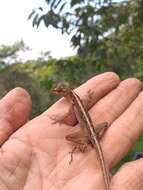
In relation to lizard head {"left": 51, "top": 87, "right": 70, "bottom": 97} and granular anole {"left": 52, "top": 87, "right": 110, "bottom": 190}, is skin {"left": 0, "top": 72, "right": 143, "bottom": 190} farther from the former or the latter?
lizard head {"left": 51, "top": 87, "right": 70, "bottom": 97}

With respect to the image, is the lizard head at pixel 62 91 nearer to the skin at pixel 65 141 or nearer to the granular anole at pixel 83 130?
the granular anole at pixel 83 130

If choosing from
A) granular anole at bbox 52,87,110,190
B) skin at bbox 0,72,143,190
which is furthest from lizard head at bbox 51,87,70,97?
skin at bbox 0,72,143,190

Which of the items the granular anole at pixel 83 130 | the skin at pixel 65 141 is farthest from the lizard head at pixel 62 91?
the skin at pixel 65 141

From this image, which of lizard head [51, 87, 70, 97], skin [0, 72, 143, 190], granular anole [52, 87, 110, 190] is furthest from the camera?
lizard head [51, 87, 70, 97]

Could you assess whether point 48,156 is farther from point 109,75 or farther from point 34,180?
point 109,75

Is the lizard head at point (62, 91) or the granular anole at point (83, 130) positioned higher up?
the lizard head at point (62, 91)

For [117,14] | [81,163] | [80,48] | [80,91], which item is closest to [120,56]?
[117,14]

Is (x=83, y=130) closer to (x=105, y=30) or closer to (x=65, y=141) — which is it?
(x=65, y=141)

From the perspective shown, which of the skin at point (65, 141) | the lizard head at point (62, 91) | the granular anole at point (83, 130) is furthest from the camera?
the lizard head at point (62, 91)

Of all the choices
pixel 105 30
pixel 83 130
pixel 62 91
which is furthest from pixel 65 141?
pixel 105 30

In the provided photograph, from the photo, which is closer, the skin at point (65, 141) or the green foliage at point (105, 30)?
the skin at point (65, 141)
